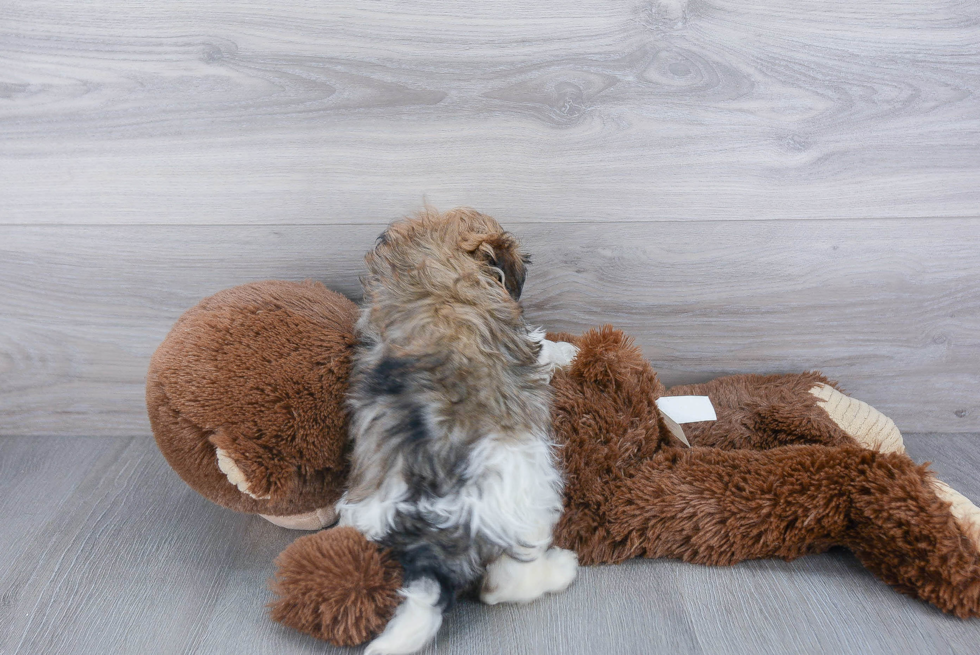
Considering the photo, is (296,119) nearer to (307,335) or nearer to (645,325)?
(307,335)

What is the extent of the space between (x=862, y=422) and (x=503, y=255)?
0.73m

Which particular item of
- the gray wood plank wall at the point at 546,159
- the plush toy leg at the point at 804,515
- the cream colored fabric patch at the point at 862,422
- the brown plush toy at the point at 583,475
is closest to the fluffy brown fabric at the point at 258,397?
the brown plush toy at the point at 583,475

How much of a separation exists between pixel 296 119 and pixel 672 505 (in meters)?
0.88

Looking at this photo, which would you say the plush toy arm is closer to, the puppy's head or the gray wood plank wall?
the gray wood plank wall

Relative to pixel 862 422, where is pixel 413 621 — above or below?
below

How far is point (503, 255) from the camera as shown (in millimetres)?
930

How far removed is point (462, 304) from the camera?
881 mm

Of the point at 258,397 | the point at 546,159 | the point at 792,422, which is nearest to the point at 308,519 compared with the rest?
the point at 258,397

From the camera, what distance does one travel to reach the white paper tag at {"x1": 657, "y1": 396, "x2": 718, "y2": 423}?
3.54ft

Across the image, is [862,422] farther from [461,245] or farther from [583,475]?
[461,245]

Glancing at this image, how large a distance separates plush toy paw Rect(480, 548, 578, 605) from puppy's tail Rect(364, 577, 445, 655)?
0.08 meters

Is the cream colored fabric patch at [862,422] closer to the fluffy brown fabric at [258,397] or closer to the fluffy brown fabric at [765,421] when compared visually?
the fluffy brown fabric at [765,421]

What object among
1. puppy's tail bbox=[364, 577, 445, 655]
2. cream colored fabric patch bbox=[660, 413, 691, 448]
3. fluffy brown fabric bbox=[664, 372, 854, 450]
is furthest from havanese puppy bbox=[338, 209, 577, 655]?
fluffy brown fabric bbox=[664, 372, 854, 450]

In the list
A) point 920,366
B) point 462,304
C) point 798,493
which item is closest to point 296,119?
point 462,304
